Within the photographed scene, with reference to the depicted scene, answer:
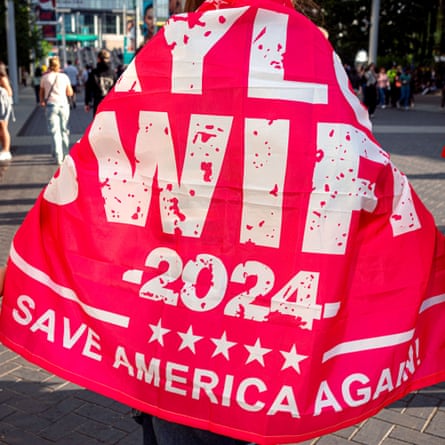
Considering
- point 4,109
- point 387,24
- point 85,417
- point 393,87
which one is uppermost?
point 387,24

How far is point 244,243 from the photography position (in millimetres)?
1649

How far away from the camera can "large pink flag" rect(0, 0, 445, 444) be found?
1.63 m

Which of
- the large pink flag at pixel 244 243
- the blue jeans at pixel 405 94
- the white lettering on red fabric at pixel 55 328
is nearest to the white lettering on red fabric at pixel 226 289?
the large pink flag at pixel 244 243

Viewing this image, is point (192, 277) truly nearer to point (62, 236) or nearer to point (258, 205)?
point (258, 205)

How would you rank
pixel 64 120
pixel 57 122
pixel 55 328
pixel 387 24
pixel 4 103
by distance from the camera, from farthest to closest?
1. pixel 387 24
2. pixel 4 103
3. pixel 64 120
4. pixel 57 122
5. pixel 55 328

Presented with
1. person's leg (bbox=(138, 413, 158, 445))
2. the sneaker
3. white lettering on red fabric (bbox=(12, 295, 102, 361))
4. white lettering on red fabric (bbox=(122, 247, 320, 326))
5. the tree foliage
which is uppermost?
the tree foliage

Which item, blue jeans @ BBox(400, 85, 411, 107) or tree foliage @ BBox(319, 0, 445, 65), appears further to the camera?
tree foliage @ BBox(319, 0, 445, 65)

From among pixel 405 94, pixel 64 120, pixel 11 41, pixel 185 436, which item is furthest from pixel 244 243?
pixel 11 41

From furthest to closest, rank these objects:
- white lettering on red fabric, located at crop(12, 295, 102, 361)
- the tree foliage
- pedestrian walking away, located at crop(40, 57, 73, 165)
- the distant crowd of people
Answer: the tree foliage < the distant crowd of people < pedestrian walking away, located at crop(40, 57, 73, 165) < white lettering on red fabric, located at crop(12, 295, 102, 361)

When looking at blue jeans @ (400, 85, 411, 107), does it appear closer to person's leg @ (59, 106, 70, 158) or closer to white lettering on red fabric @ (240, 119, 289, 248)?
person's leg @ (59, 106, 70, 158)

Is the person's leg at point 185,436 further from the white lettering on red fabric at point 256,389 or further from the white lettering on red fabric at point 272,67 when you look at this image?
the white lettering on red fabric at point 272,67

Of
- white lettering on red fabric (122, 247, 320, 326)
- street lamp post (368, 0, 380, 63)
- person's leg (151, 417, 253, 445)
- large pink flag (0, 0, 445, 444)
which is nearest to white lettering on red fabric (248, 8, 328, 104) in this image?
large pink flag (0, 0, 445, 444)

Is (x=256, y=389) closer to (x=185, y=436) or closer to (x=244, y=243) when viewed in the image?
(x=185, y=436)

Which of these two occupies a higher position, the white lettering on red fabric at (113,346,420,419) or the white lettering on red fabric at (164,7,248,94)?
the white lettering on red fabric at (164,7,248,94)
